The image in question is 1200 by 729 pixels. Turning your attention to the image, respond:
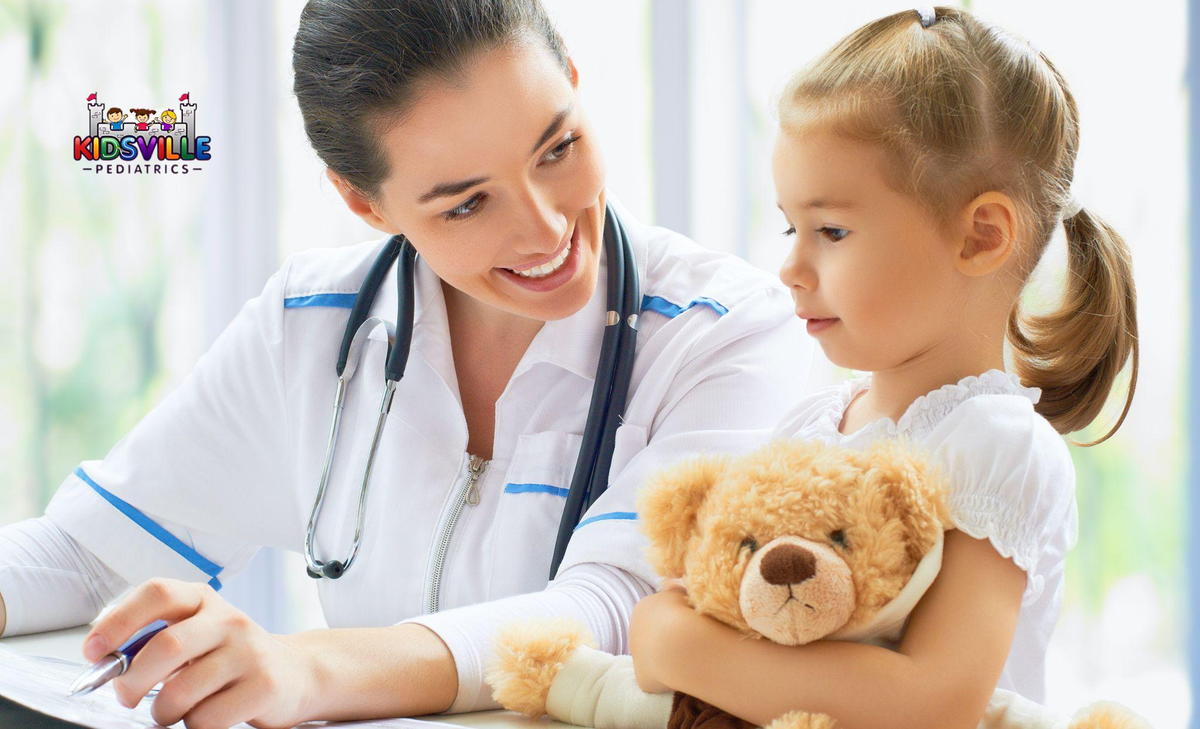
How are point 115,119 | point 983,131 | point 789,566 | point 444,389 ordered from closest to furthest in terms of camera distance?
1. point 789,566
2. point 983,131
3. point 444,389
4. point 115,119

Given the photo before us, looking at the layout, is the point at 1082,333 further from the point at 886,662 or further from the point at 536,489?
the point at 536,489

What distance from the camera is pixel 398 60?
3.92 ft

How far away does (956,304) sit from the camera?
0.93 metres

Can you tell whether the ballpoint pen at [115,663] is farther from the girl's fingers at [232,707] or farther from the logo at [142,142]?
the logo at [142,142]

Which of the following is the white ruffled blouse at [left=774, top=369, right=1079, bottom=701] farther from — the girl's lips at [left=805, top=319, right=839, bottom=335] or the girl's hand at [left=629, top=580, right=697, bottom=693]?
the girl's hand at [left=629, top=580, right=697, bottom=693]

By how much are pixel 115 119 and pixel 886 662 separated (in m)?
2.27

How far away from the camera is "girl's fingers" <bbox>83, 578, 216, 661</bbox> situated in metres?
0.84

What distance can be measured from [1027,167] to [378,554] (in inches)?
32.4

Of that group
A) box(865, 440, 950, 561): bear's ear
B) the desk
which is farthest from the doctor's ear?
box(865, 440, 950, 561): bear's ear

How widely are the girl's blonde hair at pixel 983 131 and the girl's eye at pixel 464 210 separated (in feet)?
1.31

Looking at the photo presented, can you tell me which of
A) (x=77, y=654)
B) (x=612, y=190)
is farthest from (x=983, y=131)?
(x=612, y=190)

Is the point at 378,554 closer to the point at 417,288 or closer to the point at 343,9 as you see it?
the point at 417,288

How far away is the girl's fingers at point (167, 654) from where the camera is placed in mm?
820

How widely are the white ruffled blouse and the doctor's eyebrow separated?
1.50 ft
